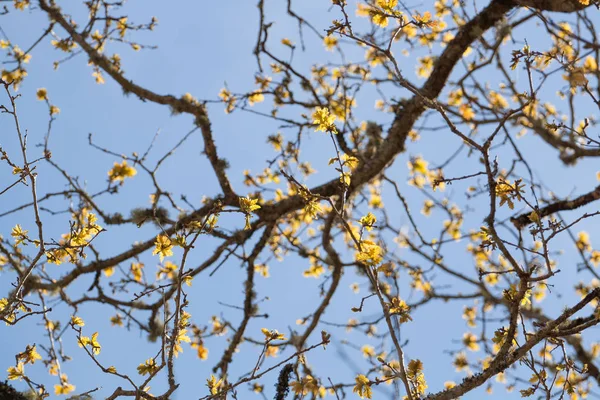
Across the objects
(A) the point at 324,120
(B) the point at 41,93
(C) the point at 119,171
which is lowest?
(A) the point at 324,120

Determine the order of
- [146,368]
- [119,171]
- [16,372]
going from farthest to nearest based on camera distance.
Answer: [119,171], [16,372], [146,368]

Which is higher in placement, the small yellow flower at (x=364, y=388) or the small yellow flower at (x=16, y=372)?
the small yellow flower at (x=16, y=372)

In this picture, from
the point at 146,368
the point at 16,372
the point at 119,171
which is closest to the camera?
the point at 146,368

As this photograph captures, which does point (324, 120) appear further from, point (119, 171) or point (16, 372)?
point (119, 171)

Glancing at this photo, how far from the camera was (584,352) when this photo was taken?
4.34 metres

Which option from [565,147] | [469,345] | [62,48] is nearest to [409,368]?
[565,147]

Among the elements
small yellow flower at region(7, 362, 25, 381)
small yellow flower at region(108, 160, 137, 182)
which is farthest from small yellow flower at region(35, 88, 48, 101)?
small yellow flower at region(7, 362, 25, 381)

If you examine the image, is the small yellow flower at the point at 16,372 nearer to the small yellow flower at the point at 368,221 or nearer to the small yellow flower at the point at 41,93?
the small yellow flower at the point at 368,221

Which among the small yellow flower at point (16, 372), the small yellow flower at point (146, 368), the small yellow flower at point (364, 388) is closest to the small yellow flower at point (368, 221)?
the small yellow flower at point (364, 388)

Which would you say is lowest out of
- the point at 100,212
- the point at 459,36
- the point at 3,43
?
the point at 100,212

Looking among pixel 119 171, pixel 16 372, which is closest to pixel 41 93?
pixel 119 171

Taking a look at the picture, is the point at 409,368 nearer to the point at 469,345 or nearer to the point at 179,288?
the point at 179,288

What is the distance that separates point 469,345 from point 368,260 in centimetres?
359

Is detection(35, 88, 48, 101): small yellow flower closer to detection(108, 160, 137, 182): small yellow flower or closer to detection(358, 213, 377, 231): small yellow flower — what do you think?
detection(108, 160, 137, 182): small yellow flower
